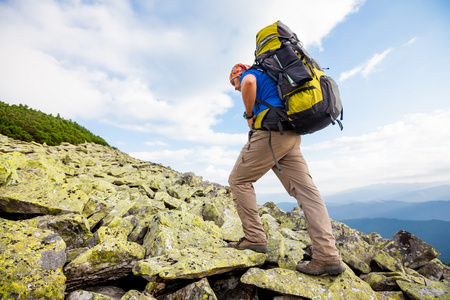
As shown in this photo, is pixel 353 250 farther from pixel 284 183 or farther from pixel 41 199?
pixel 41 199

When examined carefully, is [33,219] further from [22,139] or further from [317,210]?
[22,139]

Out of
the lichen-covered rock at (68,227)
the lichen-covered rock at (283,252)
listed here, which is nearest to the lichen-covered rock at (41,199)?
the lichen-covered rock at (68,227)

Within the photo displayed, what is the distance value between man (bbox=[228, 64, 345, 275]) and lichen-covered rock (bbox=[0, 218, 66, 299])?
2.83m

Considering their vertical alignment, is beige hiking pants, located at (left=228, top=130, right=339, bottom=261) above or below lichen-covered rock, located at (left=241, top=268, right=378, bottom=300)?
above

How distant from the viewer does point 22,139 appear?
63.6ft

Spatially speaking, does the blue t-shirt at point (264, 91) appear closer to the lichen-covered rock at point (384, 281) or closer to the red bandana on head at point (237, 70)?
the red bandana on head at point (237, 70)

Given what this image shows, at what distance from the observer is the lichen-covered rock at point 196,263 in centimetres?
292

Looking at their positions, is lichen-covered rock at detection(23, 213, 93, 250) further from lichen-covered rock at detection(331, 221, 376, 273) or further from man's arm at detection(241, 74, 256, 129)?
lichen-covered rock at detection(331, 221, 376, 273)

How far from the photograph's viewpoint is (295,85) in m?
3.30

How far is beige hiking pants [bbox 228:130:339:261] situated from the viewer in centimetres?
342

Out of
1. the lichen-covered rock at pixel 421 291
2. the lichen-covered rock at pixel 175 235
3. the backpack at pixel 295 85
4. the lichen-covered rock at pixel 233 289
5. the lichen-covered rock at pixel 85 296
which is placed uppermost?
the backpack at pixel 295 85

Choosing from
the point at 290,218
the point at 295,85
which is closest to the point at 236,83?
the point at 295,85

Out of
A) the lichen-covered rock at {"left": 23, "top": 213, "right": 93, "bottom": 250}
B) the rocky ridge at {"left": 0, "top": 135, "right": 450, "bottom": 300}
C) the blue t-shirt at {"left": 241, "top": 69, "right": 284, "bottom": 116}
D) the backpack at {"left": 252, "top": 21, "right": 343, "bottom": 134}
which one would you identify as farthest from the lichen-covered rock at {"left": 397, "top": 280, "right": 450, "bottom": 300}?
the lichen-covered rock at {"left": 23, "top": 213, "right": 93, "bottom": 250}

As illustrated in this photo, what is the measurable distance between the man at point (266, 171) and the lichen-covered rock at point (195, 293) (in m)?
1.36
